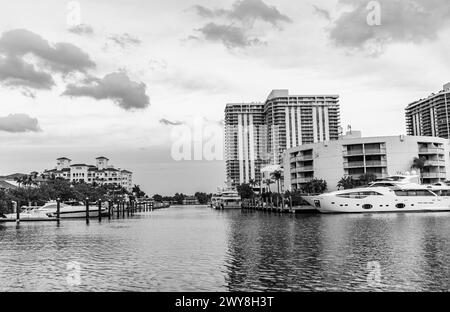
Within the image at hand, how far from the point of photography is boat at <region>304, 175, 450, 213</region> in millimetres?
93062

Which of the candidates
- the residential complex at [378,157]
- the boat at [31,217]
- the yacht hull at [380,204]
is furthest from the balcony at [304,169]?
the boat at [31,217]

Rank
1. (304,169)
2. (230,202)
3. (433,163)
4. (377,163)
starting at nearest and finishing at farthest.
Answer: (377,163), (433,163), (304,169), (230,202)

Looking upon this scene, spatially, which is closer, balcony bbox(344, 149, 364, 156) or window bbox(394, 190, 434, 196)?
window bbox(394, 190, 434, 196)

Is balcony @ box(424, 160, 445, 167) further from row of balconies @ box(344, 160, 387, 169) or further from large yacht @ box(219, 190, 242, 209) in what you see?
large yacht @ box(219, 190, 242, 209)

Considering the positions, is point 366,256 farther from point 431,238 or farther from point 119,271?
point 119,271

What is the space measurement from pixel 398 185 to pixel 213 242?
60.5 metres

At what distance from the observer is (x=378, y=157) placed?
12319 cm

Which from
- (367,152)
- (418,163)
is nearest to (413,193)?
(418,163)

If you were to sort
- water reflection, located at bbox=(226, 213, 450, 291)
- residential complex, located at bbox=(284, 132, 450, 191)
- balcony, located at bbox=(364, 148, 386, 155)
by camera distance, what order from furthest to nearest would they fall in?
balcony, located at bbox=(364, 148, 386, 155) < residential complex, located at bbox=(284, 132, 450, 191) < water reflection, located at bbox=(226, 213, 450, 291)

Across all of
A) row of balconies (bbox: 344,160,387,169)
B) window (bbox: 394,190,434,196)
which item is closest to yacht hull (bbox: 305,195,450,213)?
window (bbox: 394,190,434,196)

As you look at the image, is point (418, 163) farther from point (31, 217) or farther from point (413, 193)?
point (31, 217)

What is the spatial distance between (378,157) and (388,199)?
3210 cm

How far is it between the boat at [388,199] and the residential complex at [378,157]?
23592 millimetres

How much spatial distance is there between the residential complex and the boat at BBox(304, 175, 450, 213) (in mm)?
23592
